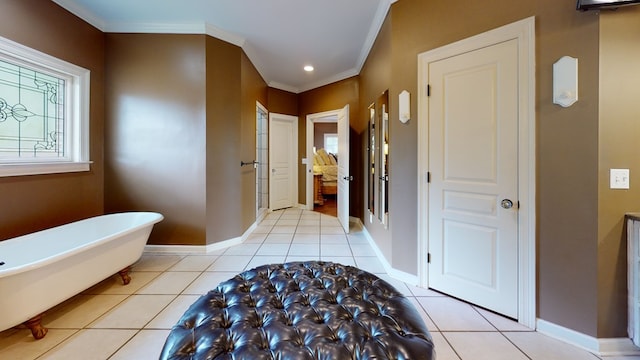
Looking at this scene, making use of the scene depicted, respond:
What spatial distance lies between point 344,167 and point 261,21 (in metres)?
2.41

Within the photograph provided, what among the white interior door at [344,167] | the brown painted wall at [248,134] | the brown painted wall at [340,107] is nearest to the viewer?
the brown painted wall at [248,134]

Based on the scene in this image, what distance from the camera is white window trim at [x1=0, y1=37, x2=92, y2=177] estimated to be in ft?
8.18

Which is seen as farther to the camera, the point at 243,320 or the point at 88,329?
the point at 88,329

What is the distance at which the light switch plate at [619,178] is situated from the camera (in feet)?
5.32

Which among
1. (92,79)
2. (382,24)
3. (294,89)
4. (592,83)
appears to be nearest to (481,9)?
(592,83)

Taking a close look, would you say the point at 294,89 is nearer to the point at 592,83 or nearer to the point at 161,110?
the point at 161,110

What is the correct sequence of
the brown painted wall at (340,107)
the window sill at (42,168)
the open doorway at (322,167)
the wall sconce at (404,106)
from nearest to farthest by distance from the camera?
the window sill at (42,168) < the wall sconce at (404,106) < the brown painted wall at (340,107) < the open doorway at (322,167)

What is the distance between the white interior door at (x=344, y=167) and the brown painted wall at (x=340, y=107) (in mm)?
296

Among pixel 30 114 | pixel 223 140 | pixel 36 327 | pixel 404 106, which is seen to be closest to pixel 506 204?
pixel 404 106

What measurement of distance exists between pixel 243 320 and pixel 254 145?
3.62 metres

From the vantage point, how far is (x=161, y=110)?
3.31 meters

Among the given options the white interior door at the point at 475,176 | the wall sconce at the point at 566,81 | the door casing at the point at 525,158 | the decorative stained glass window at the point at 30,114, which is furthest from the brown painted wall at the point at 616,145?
the decorative stained glass window at the point at 30,114

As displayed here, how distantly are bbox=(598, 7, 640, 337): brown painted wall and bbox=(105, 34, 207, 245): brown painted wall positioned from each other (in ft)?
11.9

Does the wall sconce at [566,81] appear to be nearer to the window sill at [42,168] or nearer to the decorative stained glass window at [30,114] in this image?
the window sill at [42,168]
